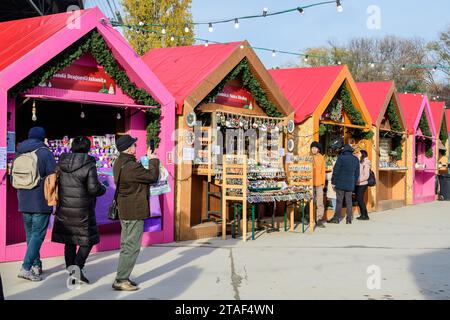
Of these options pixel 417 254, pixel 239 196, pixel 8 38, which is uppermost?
pixel 8 38

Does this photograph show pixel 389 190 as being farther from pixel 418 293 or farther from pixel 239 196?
pixel 418 293

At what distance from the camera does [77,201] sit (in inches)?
265

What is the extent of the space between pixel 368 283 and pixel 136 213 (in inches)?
113

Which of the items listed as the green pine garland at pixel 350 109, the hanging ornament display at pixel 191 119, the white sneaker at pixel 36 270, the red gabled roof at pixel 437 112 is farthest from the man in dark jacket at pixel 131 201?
the red gabled roof at pixel 437 112

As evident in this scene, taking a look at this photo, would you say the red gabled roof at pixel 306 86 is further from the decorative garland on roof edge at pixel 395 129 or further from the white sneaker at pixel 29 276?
the white sneaker at pixel 29 276

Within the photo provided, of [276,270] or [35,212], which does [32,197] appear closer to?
[35,212]

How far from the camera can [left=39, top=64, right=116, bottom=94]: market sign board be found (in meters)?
9.08

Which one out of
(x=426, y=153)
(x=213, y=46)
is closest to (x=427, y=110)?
(x=426, y=153)

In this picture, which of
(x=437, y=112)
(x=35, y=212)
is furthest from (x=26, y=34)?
(x=437, y=112)

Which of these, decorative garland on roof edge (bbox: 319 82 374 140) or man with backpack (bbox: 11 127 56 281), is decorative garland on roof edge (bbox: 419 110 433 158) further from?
man with backpack (bbox: 11 127 56 281)

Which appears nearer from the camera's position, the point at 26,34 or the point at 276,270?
the point at 276,270

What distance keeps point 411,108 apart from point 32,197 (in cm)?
1619

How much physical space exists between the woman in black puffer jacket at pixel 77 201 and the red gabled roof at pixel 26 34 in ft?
7.29
